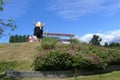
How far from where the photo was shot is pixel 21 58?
981 inches

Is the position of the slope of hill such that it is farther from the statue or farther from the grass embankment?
the statue

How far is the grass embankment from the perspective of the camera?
71.6 feet

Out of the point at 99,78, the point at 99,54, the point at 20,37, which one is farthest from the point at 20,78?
the point at 20,37

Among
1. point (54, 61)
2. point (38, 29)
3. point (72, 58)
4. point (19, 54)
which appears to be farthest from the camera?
point (38, 29)

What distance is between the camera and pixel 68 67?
858 inches

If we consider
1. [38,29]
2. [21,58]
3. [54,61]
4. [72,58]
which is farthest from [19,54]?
[38,29]

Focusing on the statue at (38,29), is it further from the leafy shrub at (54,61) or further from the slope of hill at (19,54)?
the leafy shrub at (54,61)

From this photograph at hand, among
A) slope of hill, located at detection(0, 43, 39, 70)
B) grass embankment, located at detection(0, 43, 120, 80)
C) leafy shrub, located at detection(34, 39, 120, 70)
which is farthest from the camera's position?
slope of hill, located at detection(0, 43, 39, 70)

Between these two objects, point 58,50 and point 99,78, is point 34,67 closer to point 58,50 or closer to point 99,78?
point 58,50

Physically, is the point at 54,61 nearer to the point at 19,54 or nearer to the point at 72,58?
the point at 72,58

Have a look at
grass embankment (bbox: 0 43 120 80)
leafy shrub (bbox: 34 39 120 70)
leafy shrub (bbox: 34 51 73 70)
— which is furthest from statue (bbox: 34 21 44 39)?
leafy shrub (bbox: 34 51 73 70)

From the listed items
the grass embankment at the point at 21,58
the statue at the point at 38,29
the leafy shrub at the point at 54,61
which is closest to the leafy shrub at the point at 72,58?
the leafy shrub at the point at 54,61

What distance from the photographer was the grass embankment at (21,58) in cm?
2181

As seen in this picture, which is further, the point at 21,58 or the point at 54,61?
the point at 21,58
